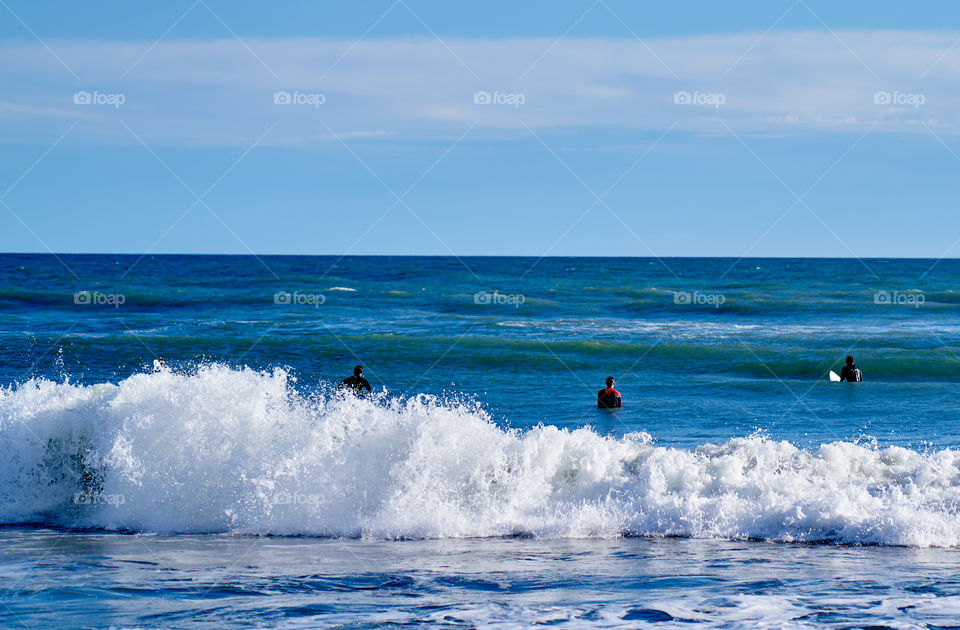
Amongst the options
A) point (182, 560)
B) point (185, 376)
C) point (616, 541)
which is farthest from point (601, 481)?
point (185, 376)

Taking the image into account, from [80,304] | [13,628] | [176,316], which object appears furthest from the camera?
[80,304]

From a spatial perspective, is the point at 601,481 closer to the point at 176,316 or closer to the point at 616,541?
the point at 616,541

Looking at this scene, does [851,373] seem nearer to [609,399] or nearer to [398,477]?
[609,399]

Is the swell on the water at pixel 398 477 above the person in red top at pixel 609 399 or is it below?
below

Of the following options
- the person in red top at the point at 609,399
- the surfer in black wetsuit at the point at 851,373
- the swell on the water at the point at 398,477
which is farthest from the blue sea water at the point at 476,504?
the surfer in black wetsuit at the point at 851,373

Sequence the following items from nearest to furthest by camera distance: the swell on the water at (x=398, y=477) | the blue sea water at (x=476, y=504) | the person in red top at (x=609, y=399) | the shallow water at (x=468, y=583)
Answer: the shallow water at (x=468, y=583)
the blue sea water at (x=476, y=504)
the swell on the water at (x=398, y=477)
the person in red top at (x=609, y=399)

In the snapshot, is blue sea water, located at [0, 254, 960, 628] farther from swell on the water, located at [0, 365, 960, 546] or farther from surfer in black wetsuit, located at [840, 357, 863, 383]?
surfer in black wetsuit, located at [840, 357, 863, 383]

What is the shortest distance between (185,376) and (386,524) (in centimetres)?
415

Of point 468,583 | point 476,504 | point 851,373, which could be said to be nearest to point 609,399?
point 851,373

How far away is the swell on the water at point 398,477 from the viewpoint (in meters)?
9.95

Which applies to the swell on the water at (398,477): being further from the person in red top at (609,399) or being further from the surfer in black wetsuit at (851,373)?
the surfer in black wetsuit at (851,373)

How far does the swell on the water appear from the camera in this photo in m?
9.95

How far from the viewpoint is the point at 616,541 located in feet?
31.4

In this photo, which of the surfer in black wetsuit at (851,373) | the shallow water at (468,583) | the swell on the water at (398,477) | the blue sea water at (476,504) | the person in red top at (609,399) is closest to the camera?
Answer: the shallow water at (468,583)
